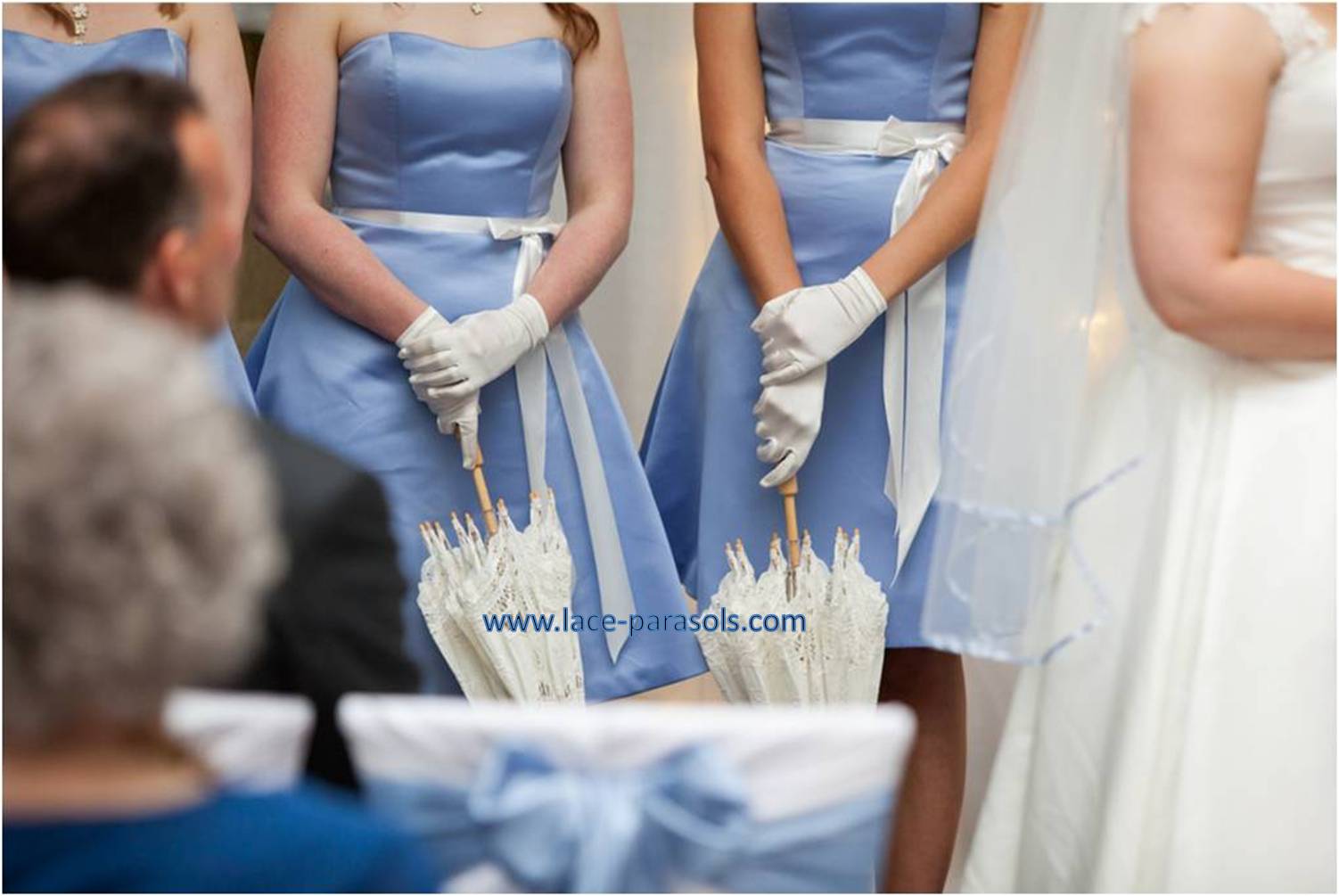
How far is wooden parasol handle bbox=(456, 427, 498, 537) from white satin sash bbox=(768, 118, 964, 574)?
1.78ft

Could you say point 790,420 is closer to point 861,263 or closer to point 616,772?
point 861,263

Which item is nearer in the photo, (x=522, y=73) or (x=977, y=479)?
(x=977, y=479)

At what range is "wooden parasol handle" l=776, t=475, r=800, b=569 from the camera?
2.68 metres

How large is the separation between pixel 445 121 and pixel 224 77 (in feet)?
0.99

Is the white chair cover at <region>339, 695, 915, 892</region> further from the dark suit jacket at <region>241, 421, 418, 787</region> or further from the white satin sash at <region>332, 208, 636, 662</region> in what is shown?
the white satin sash at <region>332, 208, 636, 662</region>

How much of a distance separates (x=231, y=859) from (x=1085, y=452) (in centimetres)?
116

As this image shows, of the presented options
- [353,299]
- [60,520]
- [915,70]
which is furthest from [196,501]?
[915,70]

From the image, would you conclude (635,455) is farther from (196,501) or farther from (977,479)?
(196,501)

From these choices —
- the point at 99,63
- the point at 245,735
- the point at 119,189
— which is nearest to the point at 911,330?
the point at 99,63

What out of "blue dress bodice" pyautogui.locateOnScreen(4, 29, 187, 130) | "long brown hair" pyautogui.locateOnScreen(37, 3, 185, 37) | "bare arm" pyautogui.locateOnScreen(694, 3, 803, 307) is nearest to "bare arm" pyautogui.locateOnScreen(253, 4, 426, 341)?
"blue dress bodice" pyautogui.locateOnScreen(4, 29, 187, 130)

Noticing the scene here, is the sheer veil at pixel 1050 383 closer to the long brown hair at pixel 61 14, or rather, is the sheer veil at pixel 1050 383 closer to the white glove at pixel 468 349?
the white glove at pixel 468 349

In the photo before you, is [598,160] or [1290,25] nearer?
[1290,25]

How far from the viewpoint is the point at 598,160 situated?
9.00 ft

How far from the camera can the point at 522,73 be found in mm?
2637
